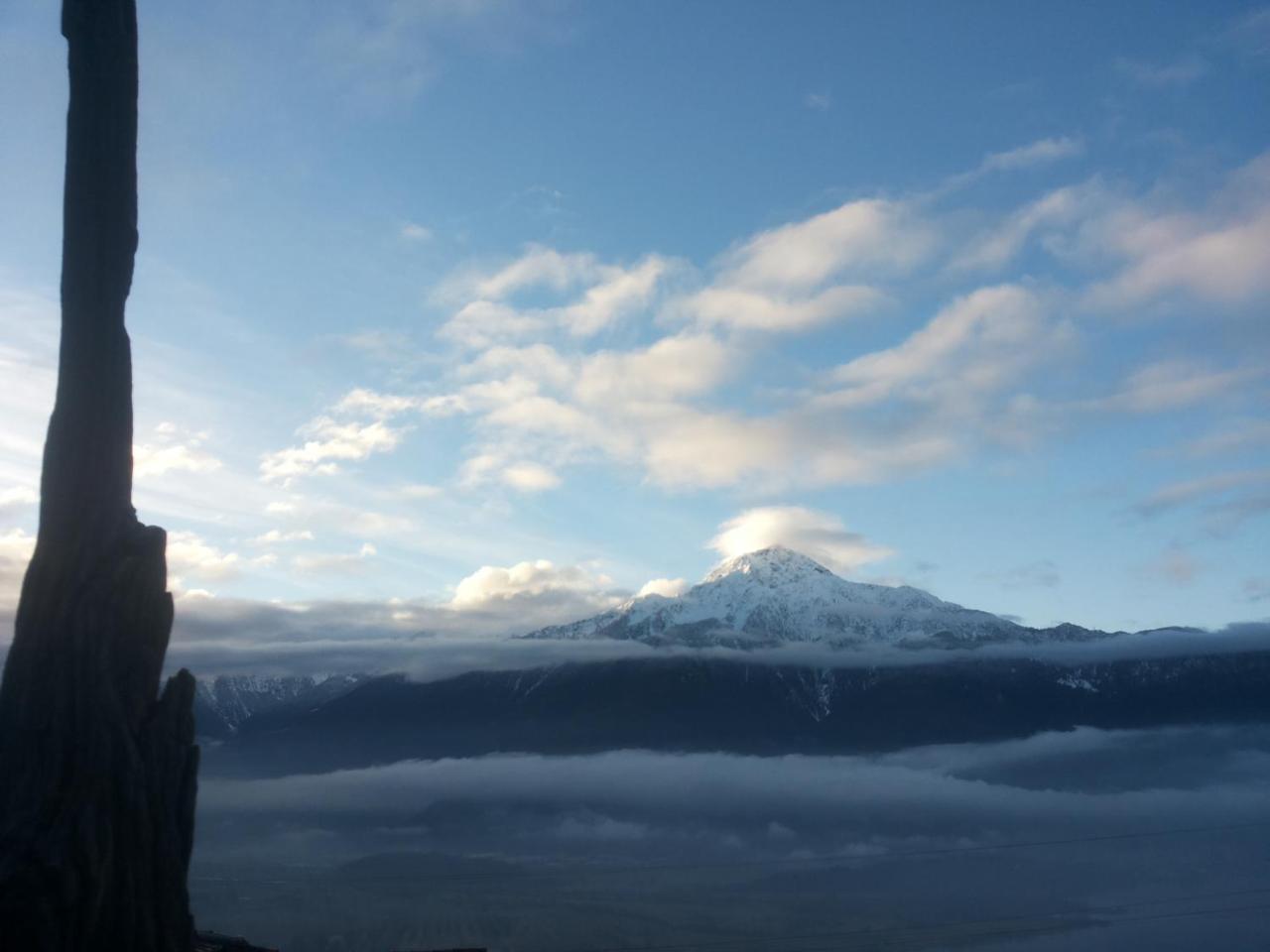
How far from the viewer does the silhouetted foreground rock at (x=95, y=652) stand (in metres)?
36.6

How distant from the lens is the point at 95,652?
38844mm

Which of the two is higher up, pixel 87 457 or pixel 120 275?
pixel 120 275

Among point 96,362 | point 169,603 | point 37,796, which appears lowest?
point 37,796

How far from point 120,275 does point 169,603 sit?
1244cm

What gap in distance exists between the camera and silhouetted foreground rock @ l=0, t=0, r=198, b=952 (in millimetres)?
36625

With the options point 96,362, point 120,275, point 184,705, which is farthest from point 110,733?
point 120,275

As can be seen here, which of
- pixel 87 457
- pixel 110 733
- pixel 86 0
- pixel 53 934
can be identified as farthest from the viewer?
pixel 86 0

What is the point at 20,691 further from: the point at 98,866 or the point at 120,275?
the point at 120,275

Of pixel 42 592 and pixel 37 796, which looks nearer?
pixel 37 796

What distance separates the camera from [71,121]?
43531 millimetres

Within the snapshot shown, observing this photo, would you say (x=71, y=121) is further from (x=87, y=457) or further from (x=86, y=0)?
(x=87, y=457)

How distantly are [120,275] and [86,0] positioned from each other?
1079 centimetres

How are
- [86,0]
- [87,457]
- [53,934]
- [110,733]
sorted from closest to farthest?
[53,934], [110,733], [87,457], [86,0]

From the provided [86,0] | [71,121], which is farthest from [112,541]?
[86,0]
